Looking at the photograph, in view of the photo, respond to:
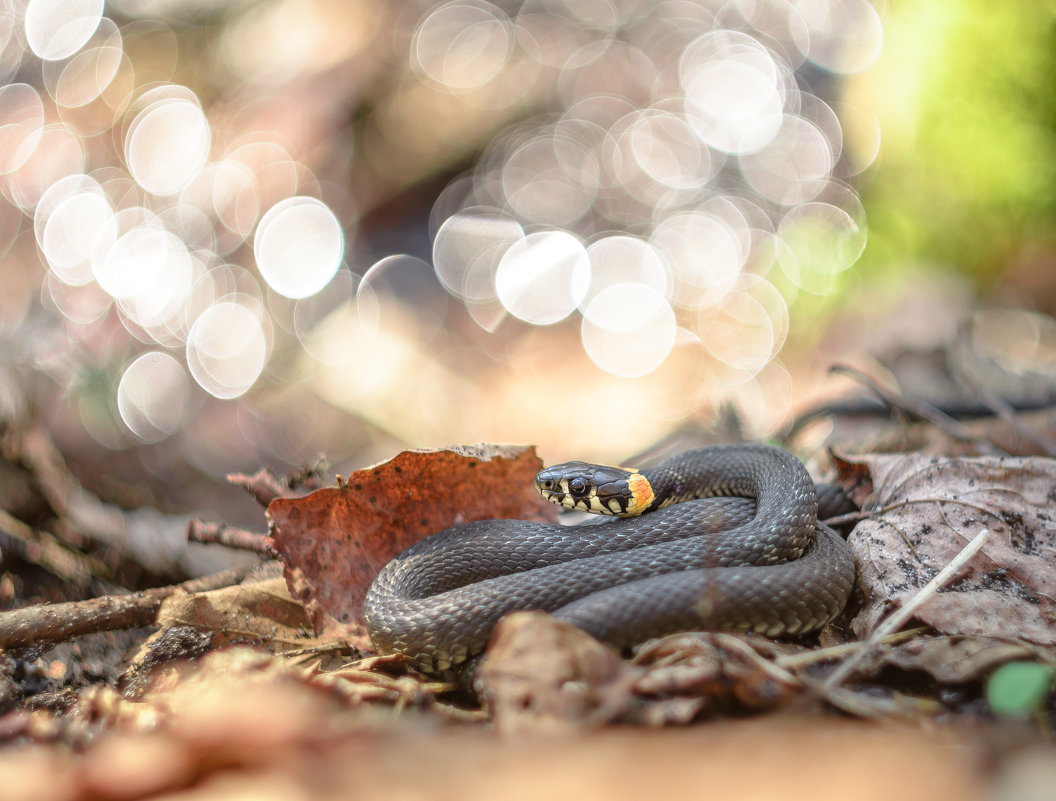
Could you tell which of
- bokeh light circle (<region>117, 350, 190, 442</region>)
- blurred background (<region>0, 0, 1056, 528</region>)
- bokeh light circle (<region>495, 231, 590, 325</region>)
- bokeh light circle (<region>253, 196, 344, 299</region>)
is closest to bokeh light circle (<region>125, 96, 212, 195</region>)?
blurred background (<region>0, 0, 1056, 528</region>)

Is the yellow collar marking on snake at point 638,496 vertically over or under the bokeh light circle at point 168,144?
under

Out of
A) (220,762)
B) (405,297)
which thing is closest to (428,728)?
(220,762)

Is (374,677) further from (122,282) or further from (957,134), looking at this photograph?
(122,282)

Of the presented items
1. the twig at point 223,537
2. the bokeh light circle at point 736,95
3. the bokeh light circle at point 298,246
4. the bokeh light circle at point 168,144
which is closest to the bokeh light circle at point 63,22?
the bokeh light circle at point 168,144

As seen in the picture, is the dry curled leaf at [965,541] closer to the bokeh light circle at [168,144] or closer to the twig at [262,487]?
the twig at [262,487]

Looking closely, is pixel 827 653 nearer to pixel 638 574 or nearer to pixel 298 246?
pixel 638 574

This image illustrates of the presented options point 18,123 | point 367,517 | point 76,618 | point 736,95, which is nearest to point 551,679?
point 367,517
